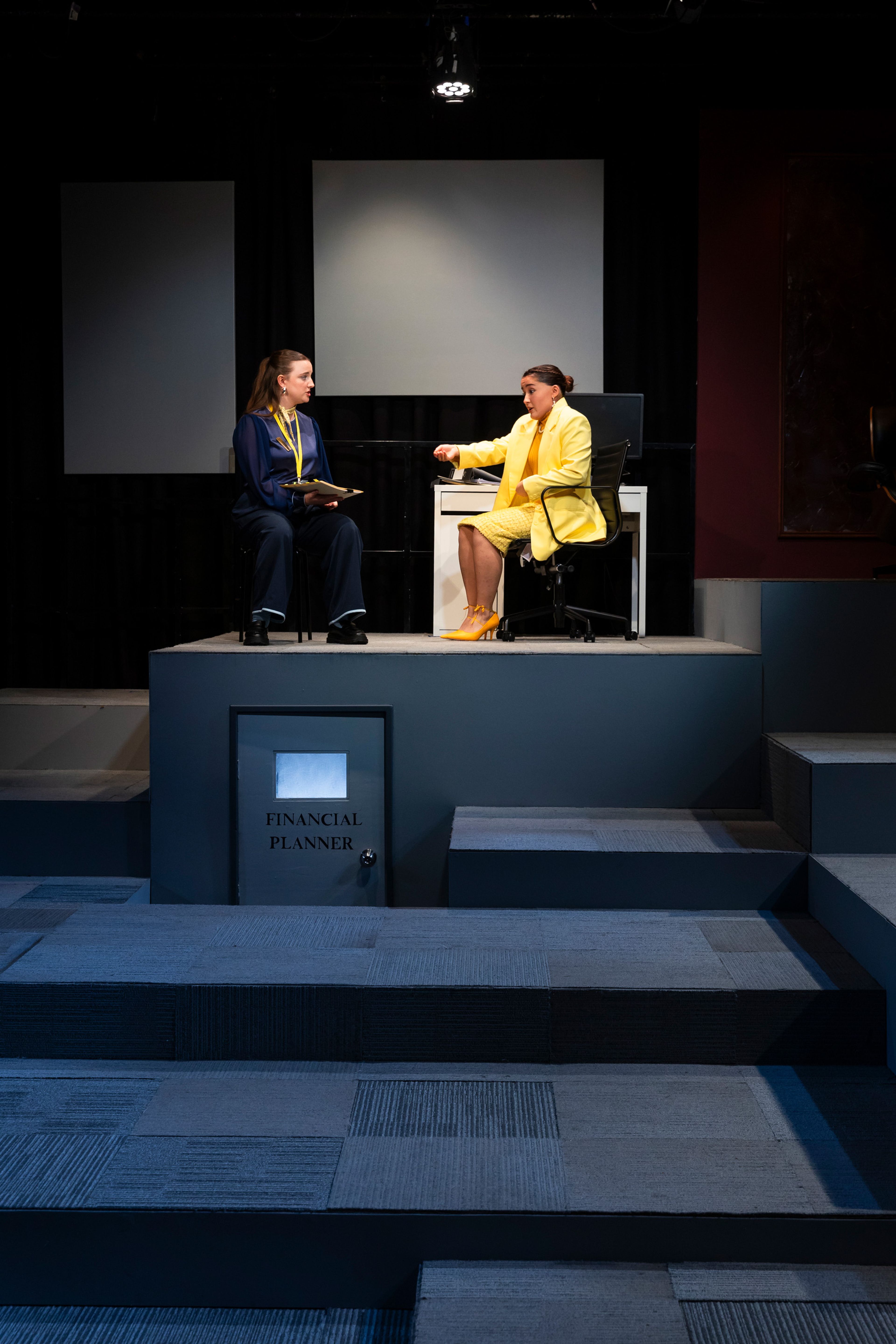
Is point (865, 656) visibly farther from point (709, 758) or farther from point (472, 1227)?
point (472, 1227)

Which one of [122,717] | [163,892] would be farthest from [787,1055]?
[122,717]

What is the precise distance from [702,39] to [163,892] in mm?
4634

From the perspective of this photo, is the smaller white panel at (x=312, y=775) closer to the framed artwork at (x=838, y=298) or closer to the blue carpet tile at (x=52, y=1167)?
the blue carpet tile at (x=52, y=1167)

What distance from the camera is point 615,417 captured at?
477cm

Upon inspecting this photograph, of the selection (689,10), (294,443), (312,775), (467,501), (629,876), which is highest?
(689,10)

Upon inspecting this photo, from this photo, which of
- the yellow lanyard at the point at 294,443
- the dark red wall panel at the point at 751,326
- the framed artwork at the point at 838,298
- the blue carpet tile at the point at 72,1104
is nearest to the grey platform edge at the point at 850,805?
the blue carpet tile at the point at 72,1104

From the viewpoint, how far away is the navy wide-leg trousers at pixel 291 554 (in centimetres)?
373

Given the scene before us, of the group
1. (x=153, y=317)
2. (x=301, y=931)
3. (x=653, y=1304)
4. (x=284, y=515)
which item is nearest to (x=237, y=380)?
(x=153, y=317)

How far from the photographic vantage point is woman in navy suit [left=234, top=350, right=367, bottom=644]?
373 cm

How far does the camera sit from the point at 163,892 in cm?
344

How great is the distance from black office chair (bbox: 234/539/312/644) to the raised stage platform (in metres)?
0.47

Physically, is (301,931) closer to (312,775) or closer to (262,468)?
(312,775)

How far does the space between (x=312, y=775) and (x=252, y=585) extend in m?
0.94

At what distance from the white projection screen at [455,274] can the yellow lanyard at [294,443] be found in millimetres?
1162
